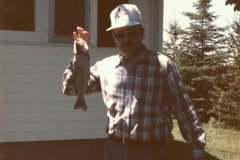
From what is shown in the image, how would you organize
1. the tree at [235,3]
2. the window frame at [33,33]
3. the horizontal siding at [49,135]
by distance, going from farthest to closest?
the tree at [235,3]
the horizontal siding at [49,135]
the window frame at [33,33]

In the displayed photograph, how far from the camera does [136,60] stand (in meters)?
2.86

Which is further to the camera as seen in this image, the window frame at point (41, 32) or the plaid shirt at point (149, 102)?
the window frame at point (41, 32)

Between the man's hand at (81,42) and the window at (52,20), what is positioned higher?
the window at (52,20)

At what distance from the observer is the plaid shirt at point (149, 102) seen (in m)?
2.74

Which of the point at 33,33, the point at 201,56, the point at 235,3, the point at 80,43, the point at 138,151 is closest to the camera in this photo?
the point at 80,43

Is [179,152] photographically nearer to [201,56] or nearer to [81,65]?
[81,65]

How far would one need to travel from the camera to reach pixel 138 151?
2746 millimetres

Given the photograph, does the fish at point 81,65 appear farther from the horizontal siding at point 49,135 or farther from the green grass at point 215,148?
the green grass at point 215,148

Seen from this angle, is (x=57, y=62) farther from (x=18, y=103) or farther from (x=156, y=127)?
(x=156, y=127)

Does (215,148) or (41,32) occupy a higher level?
(41,32)

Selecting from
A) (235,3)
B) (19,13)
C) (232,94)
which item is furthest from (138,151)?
(232,94)

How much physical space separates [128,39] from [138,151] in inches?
31.8

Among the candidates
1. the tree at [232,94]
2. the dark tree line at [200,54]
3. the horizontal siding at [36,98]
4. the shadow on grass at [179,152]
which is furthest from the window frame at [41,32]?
the dark tree line at [200,54]

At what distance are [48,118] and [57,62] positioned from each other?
3.26 feet
